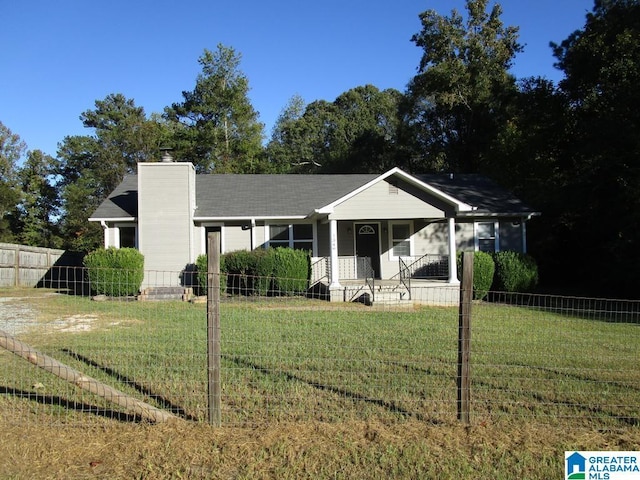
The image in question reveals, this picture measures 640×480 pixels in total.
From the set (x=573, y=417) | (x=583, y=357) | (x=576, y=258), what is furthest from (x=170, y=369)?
(x=576, y=258)

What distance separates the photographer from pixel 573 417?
4.80 meters

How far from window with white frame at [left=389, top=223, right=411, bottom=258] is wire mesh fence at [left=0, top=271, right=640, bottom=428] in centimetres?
795

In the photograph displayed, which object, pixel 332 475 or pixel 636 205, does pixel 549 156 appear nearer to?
pixel 636 205

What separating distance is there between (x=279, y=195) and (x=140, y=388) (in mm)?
14761

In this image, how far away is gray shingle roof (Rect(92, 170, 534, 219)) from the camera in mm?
18281

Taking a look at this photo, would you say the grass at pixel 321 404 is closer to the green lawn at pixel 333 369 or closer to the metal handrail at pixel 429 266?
the green lawn at pixel 333 369

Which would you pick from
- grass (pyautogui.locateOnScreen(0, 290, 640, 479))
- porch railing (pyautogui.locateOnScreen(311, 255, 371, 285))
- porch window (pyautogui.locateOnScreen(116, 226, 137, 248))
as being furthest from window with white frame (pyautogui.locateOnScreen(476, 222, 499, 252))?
porch window (pyautogui.locateOnScreen(116, 226, 137, 248))

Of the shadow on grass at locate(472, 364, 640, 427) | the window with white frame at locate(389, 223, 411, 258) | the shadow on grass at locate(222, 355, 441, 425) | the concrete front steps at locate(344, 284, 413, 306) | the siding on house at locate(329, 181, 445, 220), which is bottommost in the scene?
the shadow on grass at locate(472, 364, 640, 427)

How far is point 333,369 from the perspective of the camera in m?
6.34

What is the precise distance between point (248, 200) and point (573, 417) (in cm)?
1556

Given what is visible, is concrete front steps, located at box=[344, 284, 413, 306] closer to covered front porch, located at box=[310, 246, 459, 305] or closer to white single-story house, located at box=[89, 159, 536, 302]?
covered front porch, located at box=[310, 246, 459, 305]

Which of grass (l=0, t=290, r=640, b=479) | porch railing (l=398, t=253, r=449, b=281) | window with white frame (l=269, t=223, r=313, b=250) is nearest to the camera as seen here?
grass (l=0, t=290, r=640, b=479)

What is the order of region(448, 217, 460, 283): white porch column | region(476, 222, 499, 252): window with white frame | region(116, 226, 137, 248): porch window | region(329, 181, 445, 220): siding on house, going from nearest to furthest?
1. region(329, 181, 445, 220): siding on house
2. region(448, 217, 460, 283): white porch column
3. region(116, 226, 137, 248): porch window
4. region(476, 222, 499, 252): window with white frame

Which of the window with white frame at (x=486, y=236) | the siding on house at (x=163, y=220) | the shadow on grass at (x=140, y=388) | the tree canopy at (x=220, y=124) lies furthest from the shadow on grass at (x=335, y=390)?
the tree canopy at (x=220, y=124)
